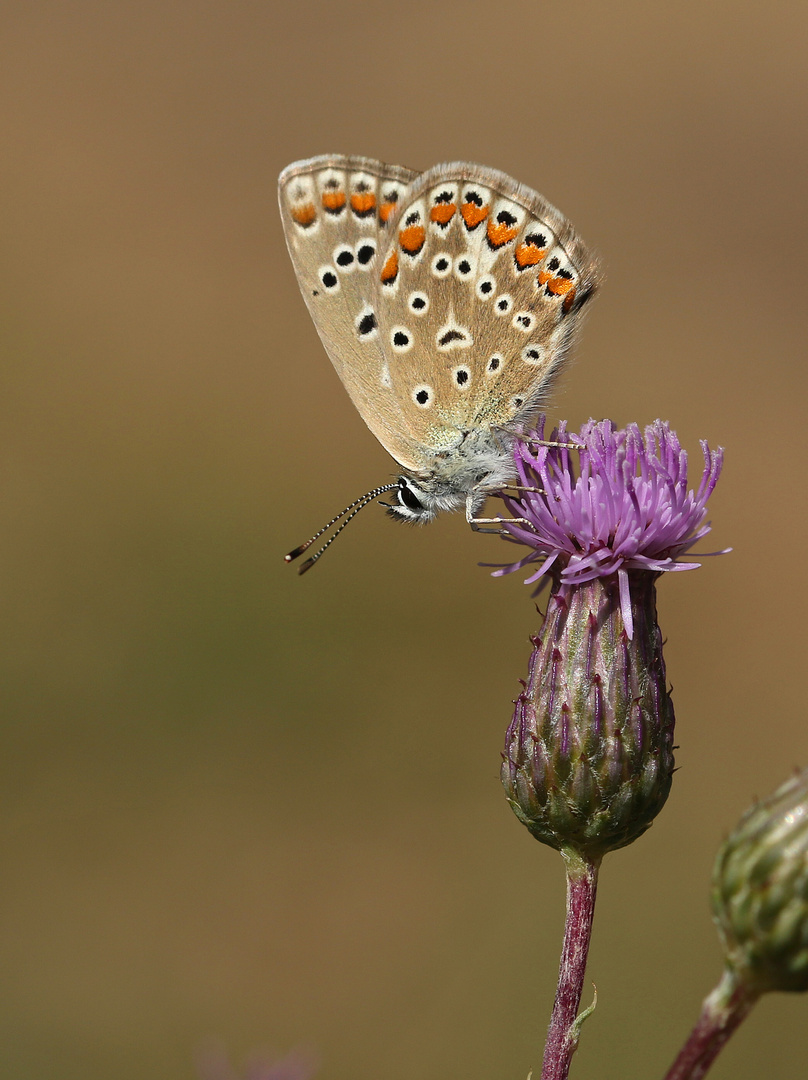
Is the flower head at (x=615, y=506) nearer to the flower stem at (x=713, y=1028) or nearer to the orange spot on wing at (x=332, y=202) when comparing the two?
the flower stem at (x=713, y=1028)

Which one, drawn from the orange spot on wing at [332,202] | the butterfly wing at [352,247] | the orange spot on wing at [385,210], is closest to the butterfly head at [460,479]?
the butterfly wing at [352,247]

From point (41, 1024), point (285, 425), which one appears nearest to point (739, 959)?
point (41, 1024)

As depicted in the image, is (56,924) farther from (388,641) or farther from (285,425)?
(285,425)

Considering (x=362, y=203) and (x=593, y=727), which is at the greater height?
(x=362, y=203)

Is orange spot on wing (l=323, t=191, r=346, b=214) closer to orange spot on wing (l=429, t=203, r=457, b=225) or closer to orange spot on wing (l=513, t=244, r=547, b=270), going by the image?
orange spot on wing (l=429, t=203, r=457, b=225)

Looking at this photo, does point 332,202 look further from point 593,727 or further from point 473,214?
point 593,727

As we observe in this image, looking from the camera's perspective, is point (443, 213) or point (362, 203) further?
point (362, 203)

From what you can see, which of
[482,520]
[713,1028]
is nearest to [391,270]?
[482,520]
